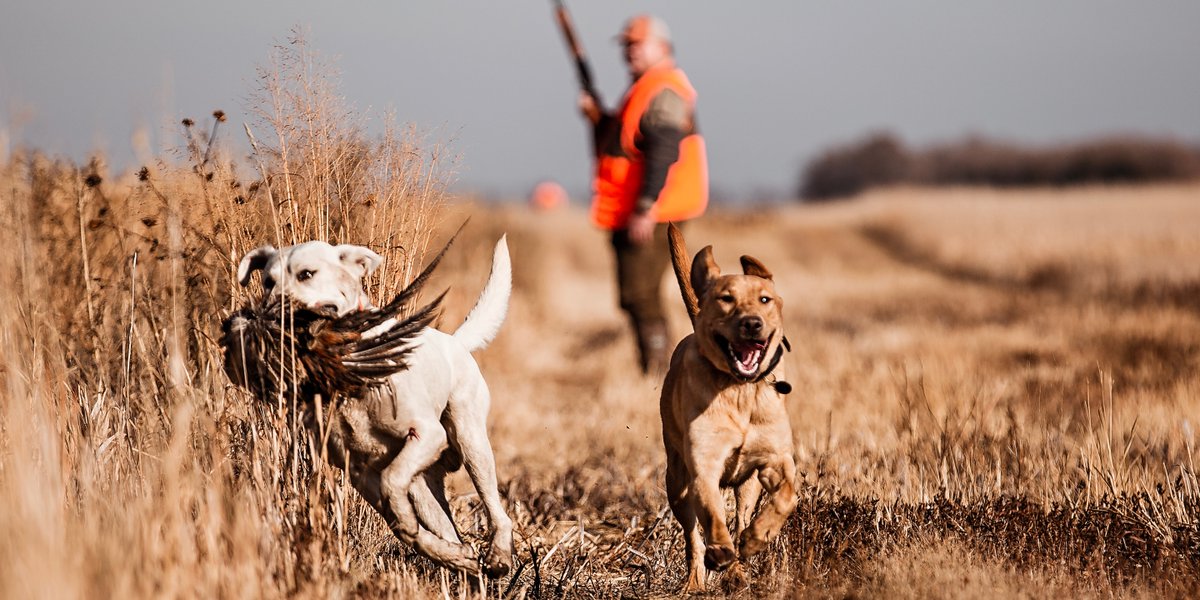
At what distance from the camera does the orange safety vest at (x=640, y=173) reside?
26.5 feet

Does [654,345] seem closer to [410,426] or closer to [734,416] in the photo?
[734,416]

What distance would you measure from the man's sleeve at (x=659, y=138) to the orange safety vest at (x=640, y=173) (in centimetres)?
7

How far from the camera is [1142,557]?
413cm

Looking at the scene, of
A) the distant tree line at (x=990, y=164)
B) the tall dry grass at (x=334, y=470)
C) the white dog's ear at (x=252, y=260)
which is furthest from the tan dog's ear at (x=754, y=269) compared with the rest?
the distant tree line at (x=990, y=164)

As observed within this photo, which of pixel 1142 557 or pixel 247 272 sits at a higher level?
pixel 247 272

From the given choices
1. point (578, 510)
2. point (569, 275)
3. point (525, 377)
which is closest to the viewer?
point (578, 510)

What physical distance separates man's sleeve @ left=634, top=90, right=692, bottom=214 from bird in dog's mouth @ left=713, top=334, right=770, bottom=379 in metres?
3.85

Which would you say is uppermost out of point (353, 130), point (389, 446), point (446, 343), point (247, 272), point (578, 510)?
point (353, 130)

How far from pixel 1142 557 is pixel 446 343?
2510 millimetres

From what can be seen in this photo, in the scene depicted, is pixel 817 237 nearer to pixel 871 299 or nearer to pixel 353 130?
pixel 871 299

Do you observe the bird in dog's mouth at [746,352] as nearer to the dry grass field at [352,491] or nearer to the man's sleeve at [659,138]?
the dry grass field at [352,491]

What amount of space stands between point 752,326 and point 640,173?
4.40m

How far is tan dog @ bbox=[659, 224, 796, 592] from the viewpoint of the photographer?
158 inches

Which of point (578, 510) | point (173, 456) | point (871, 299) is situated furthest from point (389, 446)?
point (871, 299)
